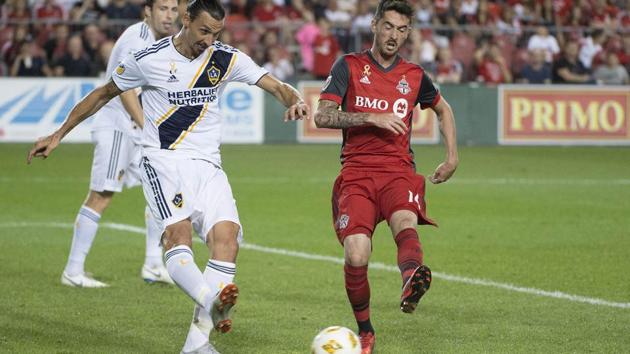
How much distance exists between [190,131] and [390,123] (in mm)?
1228

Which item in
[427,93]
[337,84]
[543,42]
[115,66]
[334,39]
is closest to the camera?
[337,84]

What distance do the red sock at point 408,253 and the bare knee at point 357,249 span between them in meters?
0.20

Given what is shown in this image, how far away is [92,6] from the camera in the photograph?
24656mm

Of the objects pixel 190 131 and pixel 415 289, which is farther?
pixel 190 131

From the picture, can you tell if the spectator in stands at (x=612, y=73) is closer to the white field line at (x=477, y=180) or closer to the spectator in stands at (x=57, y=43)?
the white field line at (x=477, y=180)

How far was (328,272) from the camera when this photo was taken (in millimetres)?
9875

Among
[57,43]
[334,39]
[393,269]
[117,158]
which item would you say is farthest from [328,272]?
[57,43]

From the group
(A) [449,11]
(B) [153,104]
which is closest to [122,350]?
(B) [153,104]

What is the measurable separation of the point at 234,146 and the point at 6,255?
12617mm

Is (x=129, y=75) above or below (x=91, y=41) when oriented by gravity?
below

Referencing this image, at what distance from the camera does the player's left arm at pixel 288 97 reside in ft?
21.4

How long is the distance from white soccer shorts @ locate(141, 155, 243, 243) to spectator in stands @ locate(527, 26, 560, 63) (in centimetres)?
1937

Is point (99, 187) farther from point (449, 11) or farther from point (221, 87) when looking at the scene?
point (449, 11)

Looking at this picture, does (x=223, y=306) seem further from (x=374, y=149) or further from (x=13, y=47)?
(x=13, y=47)
